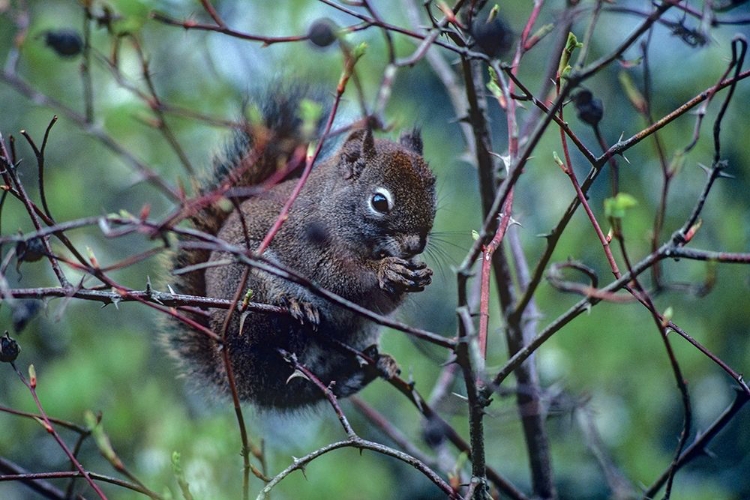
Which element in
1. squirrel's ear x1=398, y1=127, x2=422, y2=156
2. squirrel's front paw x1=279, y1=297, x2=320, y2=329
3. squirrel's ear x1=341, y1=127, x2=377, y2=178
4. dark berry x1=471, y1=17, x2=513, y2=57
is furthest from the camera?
squirrel's ear x1=398, y1=127, x2=422, y2=156

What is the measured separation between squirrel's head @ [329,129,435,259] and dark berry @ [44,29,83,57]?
3.45 ft

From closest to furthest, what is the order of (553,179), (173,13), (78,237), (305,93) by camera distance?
(305,93) → (173,13) → (78,237) → (553,179)

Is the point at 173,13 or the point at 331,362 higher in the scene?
the point at 173,13

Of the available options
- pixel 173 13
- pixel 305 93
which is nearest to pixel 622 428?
pixel 305 93

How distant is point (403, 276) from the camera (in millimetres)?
2264

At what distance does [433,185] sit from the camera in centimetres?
265

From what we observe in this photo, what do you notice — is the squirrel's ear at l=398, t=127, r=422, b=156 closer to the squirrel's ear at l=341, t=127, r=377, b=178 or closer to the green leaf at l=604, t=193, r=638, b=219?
the squirrel's ear at l=341, t=127, r=377, b=178

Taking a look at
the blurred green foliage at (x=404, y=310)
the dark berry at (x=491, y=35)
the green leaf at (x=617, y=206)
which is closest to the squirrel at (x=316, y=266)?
the blurred green foliage at (x=404, y=310)

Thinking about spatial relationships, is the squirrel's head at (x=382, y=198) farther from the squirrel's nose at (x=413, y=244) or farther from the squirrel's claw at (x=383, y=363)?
the squirrel's claw at (x=383, y=363)

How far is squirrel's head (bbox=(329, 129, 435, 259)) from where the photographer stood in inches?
98.1

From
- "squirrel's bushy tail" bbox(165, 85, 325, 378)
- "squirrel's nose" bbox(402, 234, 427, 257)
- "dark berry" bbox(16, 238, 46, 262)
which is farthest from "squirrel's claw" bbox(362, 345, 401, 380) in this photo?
"dark berry" bbox(16, 238, 46, 262)

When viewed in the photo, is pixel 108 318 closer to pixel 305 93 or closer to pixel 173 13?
pixel 173 13

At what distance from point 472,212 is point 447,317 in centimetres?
66

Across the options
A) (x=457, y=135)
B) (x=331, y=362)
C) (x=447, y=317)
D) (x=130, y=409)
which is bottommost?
(x=331, y=362)
